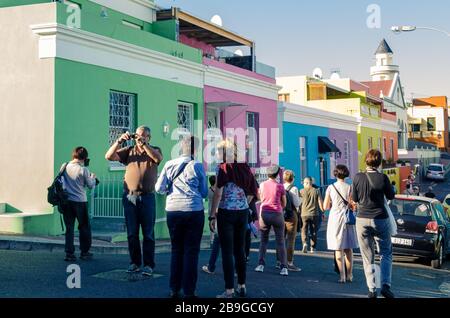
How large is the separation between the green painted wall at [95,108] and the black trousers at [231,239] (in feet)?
18.2

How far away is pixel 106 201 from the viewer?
11555 mm

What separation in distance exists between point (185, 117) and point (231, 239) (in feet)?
31.3

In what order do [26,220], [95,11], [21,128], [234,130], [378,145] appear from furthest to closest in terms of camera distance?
[378,145] < [234,130] < [95,11] < [21,128] < [26,220]

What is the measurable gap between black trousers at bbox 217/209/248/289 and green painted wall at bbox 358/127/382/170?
A: 26.3 metres

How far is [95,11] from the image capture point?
51.8 feet

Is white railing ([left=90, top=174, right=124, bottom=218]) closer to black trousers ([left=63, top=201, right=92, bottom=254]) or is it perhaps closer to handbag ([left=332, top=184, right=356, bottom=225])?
black trousers ([left=63, top=201, right=92, bottom=254])

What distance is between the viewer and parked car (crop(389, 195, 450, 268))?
10.8m

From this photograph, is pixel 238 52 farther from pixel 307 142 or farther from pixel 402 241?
pixel 402 241

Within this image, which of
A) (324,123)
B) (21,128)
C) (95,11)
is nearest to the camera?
(21,128)
